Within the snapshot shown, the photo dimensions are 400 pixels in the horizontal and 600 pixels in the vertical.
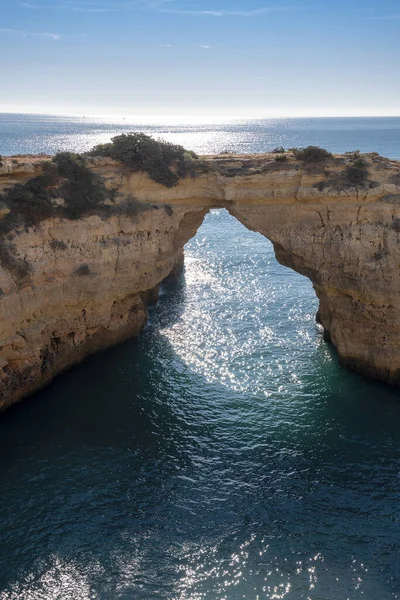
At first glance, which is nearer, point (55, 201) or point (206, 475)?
point (206, 475)

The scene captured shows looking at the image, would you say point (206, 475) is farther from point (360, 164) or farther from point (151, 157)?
point (360, 164)

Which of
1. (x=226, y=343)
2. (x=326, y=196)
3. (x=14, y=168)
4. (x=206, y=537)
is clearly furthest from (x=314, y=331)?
(x=14, y=168)

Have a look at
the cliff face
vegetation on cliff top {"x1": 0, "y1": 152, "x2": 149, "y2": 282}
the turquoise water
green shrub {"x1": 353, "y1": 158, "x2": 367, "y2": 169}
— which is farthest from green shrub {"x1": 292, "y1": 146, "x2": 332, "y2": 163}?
the turquoise water

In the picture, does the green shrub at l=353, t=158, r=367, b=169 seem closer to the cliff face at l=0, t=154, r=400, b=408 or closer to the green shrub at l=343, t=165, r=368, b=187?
the green shrub at l=343, t=165, r=368, b=187

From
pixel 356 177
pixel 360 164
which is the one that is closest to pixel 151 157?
pixel 356 177

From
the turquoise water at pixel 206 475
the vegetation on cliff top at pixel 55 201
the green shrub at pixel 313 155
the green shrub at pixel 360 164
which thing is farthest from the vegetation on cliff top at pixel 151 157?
the turquoise water at pixel 206 475

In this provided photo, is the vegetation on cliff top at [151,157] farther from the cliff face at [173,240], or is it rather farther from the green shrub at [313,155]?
the green shrub at [313,155]

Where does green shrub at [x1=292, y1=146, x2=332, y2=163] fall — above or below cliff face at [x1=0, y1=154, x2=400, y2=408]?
above
